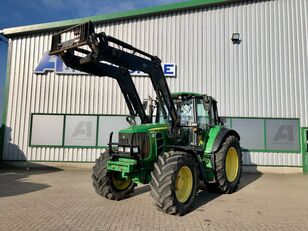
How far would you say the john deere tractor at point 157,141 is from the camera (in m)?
5.62

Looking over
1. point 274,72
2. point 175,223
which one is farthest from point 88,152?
point 274,72

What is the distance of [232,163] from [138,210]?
3606 millimetres

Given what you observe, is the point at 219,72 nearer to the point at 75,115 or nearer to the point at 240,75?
the point at 240,75

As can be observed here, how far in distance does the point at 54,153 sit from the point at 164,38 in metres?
7.28

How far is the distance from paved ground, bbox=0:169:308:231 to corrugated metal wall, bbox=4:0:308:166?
4.31m

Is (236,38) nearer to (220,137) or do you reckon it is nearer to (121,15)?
(121,15)

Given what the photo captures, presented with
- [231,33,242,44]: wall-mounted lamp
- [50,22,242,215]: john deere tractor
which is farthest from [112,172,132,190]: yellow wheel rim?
[231,33,242,44]: wall-mounted lamp

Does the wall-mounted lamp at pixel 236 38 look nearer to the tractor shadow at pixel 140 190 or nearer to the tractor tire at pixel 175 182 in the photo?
the tractor shadow at pixel 140 190

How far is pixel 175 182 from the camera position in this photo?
577cm

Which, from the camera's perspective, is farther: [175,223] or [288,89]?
[288,89]

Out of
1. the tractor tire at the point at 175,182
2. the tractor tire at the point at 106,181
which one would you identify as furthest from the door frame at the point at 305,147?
the tractor tire at the point at 106,181

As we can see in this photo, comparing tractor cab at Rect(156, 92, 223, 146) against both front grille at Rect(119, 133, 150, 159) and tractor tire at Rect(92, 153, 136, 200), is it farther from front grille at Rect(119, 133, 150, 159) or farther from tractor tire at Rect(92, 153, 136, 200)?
tractor tire at Rect(92, 153, 136, 200)

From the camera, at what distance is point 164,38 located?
43.8ft

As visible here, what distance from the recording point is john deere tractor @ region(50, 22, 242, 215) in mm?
5625
